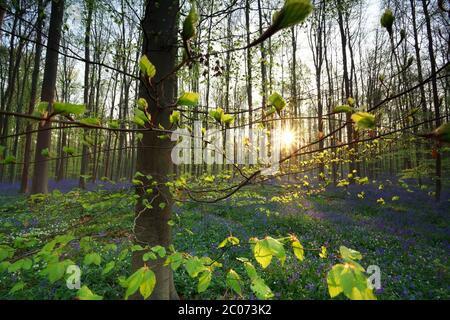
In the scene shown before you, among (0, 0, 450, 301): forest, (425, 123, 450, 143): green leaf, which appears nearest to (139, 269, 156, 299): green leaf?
(0, 0, 450, 301): forest

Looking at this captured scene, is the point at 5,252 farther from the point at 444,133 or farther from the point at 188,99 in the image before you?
the point at 444,133

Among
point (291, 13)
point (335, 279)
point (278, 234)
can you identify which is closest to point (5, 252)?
point (335, 279)

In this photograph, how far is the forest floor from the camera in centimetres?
344

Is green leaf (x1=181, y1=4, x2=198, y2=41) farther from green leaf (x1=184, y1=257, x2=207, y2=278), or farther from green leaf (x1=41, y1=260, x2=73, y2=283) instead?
green leaf (x1=41, y1=260, x2=73, y2=283)

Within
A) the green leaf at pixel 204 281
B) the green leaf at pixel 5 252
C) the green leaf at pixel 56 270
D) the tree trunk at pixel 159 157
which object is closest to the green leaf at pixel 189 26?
the green leaf at pixel 204 281

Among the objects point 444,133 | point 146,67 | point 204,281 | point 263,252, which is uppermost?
point 146,67

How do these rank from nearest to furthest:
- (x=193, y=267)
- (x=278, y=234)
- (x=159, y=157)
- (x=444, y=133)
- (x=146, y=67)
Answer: (x=444, y=133), (x=146, y=67), (x=193, y=267), (x=159, y=157), (x=278, y=234)

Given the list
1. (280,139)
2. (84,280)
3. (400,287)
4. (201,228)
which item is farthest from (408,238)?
(84,280)

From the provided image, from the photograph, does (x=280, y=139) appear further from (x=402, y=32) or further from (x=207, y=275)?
(x=207, y=275)

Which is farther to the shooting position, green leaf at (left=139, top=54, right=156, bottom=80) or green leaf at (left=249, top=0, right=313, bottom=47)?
green leaf at (left=139, top=54, right=156, bottom=80)

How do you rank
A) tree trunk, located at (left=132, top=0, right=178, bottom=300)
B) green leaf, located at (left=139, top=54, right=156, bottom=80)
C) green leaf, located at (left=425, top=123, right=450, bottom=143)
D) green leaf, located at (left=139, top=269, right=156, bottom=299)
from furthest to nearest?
tree trunk, located at (left=132, top=0, right=178, bottom=300)
green leaf, located at (left=139, top=269, right=156, bottom=299)
green leaf, located at (left=139, top=54, right=156, bottom=80)
green leaf, located at (left=425, top=123, right=450, bottom=143)

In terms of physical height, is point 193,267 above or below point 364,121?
below

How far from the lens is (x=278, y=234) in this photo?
8.47 m

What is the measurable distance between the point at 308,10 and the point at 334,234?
9374mm
